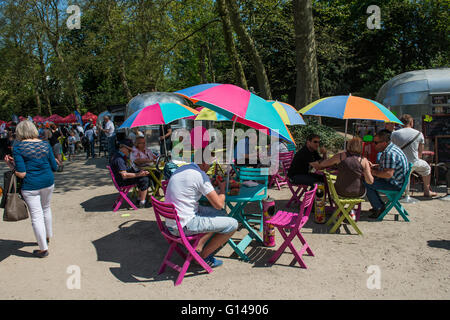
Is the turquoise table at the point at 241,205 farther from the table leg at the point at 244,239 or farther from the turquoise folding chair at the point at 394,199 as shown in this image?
the turquoise folding chair at the point at 394,199

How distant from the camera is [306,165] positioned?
626cm

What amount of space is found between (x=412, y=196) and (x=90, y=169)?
1040cm

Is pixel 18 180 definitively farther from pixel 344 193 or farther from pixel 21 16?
pixel 21 16

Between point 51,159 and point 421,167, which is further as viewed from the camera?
point 421,167

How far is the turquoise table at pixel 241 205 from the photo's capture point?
14.6 feet

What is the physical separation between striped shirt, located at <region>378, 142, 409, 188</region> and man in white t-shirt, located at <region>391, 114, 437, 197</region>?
1.50 metres

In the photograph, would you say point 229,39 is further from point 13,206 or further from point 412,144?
point 13,206

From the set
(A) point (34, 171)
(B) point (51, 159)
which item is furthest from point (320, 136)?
(A) point (34, 171)

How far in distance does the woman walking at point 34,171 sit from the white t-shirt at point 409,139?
650 cm

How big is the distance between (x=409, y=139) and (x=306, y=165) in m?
2.47

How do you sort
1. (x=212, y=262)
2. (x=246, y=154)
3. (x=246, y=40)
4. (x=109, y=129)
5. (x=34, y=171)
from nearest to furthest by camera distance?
(x=212, y=262) < (x=34, y=171) < (x=246, y=154) < (x=109, y=129) < (x=246, y=40)

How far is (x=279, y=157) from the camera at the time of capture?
321 inches

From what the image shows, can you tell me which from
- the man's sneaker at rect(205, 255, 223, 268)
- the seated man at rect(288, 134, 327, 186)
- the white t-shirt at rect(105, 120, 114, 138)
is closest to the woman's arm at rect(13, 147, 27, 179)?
the man's sneaker at rect(205, 255, 223, 268)
